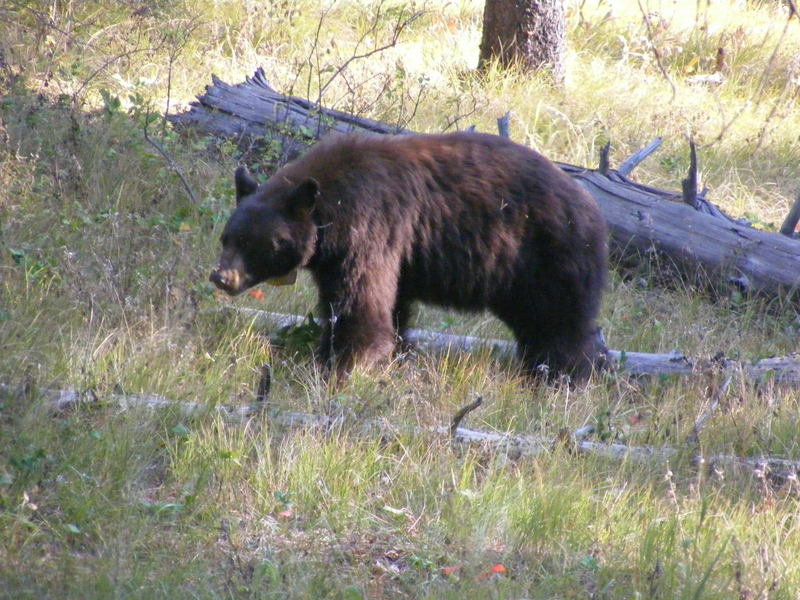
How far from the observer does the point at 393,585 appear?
385 cm

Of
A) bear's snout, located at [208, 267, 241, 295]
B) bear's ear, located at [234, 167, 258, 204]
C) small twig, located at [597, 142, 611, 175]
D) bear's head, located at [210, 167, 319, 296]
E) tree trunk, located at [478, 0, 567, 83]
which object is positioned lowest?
bear's snout, located at [208, 267, 241, 295]

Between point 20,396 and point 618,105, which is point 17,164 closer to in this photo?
point 20,396

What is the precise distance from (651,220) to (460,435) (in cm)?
351

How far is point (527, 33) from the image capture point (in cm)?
1143

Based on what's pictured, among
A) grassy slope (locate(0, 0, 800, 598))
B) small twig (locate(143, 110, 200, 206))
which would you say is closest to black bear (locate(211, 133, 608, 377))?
grassy slope (locate(0, 0, 800, 598))

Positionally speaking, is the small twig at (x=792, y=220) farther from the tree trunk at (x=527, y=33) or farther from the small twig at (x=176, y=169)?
the small twig at (x=176, y=169)

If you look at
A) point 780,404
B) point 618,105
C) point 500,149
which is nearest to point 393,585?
point 780,404

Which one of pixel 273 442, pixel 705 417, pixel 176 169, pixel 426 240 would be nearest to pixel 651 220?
pixel 426 240

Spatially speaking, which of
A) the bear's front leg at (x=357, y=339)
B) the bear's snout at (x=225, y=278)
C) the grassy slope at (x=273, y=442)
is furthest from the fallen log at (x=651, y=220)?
the bear's front leg at (x=357, y=339)

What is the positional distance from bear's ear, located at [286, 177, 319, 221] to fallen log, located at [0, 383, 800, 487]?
114 cm

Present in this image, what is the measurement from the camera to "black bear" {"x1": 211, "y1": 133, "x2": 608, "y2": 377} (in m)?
5.51

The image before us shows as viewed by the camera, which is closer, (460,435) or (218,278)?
(460,435)

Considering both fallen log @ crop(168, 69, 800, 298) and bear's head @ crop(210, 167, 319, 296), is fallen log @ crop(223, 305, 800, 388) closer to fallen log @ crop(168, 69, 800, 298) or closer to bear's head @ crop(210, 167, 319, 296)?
bear's head @ crop(210, 167, 319, 296)

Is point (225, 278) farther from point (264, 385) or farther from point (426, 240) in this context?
point (426, 240)
